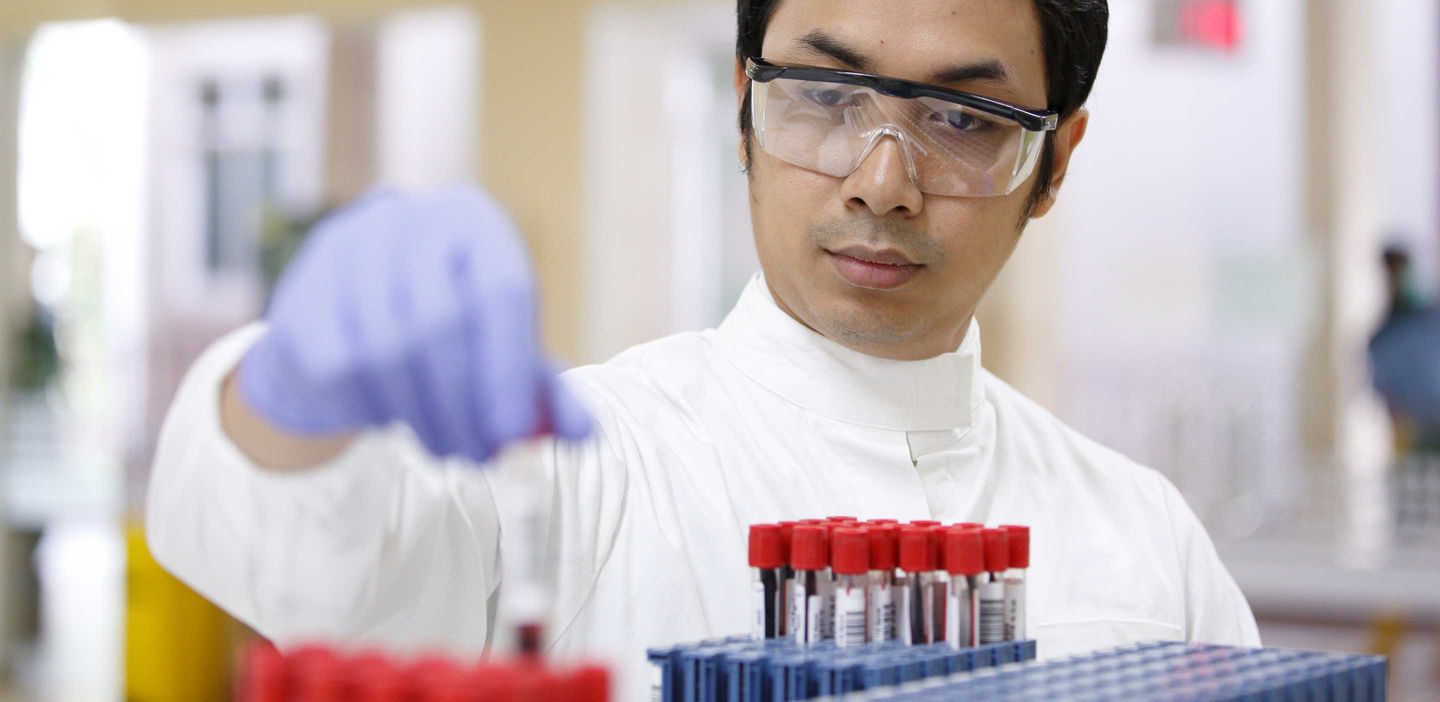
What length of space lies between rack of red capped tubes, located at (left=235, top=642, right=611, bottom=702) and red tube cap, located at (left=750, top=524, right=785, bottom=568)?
0.31 metres

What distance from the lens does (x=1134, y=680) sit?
853 millimetres

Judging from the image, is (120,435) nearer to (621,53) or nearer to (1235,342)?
(621,53)

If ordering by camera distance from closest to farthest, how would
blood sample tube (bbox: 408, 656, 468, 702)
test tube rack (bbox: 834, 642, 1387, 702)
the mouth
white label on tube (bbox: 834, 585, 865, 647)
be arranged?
Result: blood sample tube (bbox: 408, 656, 468, 702) < test tube rack (bbox: 834, 642, 1387, 702) < white label on tube (bbox: 834, 585, 865, 647) < the mouth

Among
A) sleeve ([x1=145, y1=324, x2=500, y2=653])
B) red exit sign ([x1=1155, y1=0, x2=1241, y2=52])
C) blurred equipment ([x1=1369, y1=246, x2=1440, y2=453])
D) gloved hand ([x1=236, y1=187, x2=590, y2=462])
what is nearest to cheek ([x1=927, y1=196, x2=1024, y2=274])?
sleeve ([x1=145, y1=324, x2=500, y2=653])

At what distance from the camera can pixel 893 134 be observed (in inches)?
52.5

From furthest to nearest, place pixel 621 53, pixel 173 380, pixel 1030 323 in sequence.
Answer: pixel 173 380, pixel 621 53, pixel 1030 323

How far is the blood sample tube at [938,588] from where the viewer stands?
94cm

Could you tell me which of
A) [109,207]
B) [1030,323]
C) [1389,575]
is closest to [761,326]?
[1389,575]

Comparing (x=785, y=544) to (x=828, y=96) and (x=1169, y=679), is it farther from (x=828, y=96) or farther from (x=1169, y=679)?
(x=828, y=96)

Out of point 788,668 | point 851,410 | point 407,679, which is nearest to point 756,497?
point 851,410

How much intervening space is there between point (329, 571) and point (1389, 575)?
4010 mm

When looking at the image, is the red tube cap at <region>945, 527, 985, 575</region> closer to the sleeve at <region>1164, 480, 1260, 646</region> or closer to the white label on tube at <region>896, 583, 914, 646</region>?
the white label on tube at <region>896, 583, 914, 646</region>

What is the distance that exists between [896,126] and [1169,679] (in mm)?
662

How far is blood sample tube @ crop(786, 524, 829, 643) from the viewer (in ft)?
3.06
